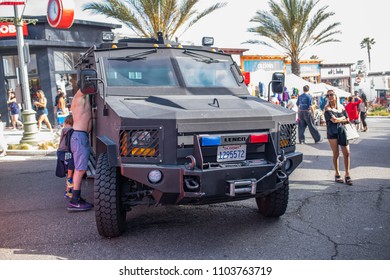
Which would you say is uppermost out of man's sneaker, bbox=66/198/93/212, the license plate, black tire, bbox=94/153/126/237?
the license plate

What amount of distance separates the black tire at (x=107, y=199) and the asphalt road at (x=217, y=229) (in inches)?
7.6

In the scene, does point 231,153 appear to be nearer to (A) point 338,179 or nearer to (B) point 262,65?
(A) point 338,179

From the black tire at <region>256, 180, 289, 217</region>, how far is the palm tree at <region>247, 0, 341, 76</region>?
4138 millimetres

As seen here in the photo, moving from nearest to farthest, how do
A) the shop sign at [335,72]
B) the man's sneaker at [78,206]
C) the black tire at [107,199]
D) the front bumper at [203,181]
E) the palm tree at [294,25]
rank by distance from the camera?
the front bumper at [203,181], the black tire at [107,199], the man's sneaker at [78,206], the palm tree at [294,25], the shop sign at [335,72]

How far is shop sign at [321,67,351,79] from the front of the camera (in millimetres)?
34250

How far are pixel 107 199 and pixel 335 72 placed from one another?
110 ft

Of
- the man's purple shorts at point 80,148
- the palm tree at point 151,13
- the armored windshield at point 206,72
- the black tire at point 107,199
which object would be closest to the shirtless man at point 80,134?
the man's purple shorts at point 80,148

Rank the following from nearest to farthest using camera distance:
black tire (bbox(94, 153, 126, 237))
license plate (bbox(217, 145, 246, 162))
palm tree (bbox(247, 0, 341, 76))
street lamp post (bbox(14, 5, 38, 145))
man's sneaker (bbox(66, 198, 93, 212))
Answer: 1. license plate (bbox(217, 145, 246, 162))
2. black tire (bbox(94, 153, 126, 237))
3. man's sneaker (bbox(66, 198, 93, 212))
4. palm tree (bbox(247, 0, 341, 76))
5. street lamp post (bbox(14, 5, 38, 145))

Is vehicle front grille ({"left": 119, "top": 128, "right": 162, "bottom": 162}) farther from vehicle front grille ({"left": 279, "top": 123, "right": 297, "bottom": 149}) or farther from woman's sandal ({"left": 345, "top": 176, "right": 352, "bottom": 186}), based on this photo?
woman's sandal ({"left": 345, "top": 176, "right": 352, "bottom": 186})

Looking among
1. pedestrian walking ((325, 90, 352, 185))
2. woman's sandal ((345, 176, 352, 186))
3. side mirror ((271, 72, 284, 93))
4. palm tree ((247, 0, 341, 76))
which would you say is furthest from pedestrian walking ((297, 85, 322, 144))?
side mirror ((271, 72, 284, 93))

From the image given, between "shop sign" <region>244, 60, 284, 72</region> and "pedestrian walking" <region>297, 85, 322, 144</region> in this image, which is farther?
"shop sign" <region>244, 60, 284, 72</region>

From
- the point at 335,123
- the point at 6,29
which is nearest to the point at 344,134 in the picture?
the point at 335,123

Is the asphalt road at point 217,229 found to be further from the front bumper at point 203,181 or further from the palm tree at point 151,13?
the palm tree at point 151,13

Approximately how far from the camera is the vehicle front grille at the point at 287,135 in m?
4.69
